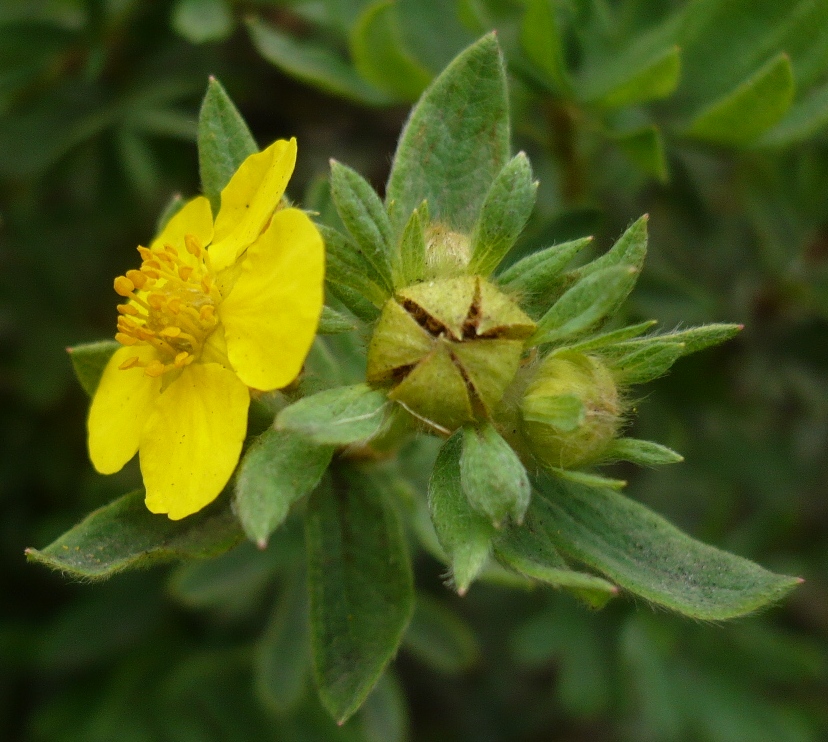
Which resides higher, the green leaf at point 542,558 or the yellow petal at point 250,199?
the yellow petal at point 250,199

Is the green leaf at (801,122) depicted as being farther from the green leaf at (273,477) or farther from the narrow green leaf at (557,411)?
the green leaf at (273,477)

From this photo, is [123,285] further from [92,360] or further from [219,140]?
[219,140]

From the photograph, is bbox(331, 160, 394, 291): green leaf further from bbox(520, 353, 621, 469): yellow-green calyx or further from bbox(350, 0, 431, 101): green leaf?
bbox(350, 0, 431, 101): green leaf

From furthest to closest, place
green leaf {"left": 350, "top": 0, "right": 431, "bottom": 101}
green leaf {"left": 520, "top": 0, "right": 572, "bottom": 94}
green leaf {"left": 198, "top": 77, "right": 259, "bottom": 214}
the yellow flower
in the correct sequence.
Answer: green leaf {"left": 350, "top": 0, "right": 431, "bottom": 101} < green leaf {"left": 520, "top": 0, "right": 572, "bottom": 94} < green leaf {"left": 198, "top": 77, "right": 259, "bottom": 214} < the yellow flower

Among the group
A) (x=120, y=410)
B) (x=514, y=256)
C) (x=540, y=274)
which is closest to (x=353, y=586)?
(x=120, y=410)

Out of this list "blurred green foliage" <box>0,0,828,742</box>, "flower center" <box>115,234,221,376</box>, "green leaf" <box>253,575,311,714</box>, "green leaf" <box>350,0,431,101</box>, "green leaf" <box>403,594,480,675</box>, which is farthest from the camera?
"green leaf" <box>403,594,480,675</box>

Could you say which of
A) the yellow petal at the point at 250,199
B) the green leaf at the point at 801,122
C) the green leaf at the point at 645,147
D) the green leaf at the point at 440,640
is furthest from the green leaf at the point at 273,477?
the green leaf at the point at 440,640

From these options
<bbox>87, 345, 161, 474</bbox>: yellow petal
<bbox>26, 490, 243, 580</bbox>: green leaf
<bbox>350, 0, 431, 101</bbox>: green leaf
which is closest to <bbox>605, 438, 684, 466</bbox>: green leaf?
<bbox>26, 490, 243, 580</bbox>: green leaf
